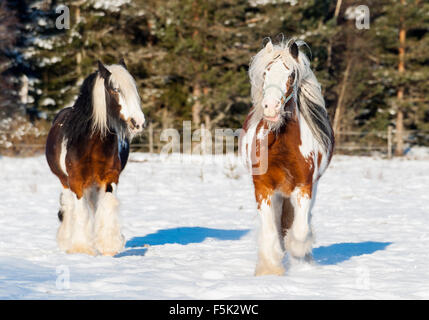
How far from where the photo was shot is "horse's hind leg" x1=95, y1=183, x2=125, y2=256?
6.35m

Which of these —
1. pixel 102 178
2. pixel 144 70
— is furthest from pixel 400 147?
pixel 102 178

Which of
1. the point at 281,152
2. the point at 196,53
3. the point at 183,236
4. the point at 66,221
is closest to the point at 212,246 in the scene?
the point at 183,236

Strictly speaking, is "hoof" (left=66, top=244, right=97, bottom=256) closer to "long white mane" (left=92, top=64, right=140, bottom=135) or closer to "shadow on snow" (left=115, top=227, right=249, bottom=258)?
"shadow on snow" (left=115, top=227, right=249, bottom=258)

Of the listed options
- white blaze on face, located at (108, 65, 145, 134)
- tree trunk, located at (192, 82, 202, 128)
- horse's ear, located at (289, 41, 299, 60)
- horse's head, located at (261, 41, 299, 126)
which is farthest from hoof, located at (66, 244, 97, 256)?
tree trunk, located at (192, 82, 202, 128)

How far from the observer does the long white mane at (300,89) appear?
519cm

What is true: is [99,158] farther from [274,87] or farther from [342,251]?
[342,251]

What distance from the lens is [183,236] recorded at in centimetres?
831

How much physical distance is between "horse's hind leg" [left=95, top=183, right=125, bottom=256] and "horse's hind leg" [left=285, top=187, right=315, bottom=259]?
1.99 m

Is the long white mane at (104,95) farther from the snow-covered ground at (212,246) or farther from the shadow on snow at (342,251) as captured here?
the shadow on snow at (342,251)

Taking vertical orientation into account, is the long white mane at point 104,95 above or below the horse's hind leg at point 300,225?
above

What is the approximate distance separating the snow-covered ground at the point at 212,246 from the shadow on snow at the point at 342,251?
0.01 m

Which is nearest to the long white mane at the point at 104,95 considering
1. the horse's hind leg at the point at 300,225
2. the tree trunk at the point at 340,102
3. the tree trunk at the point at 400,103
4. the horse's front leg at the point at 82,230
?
the horse's front leg at the point at 82,230

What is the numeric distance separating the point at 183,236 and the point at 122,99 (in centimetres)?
274

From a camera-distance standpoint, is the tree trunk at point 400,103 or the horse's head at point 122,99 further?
the tree trunk at point 400,103
